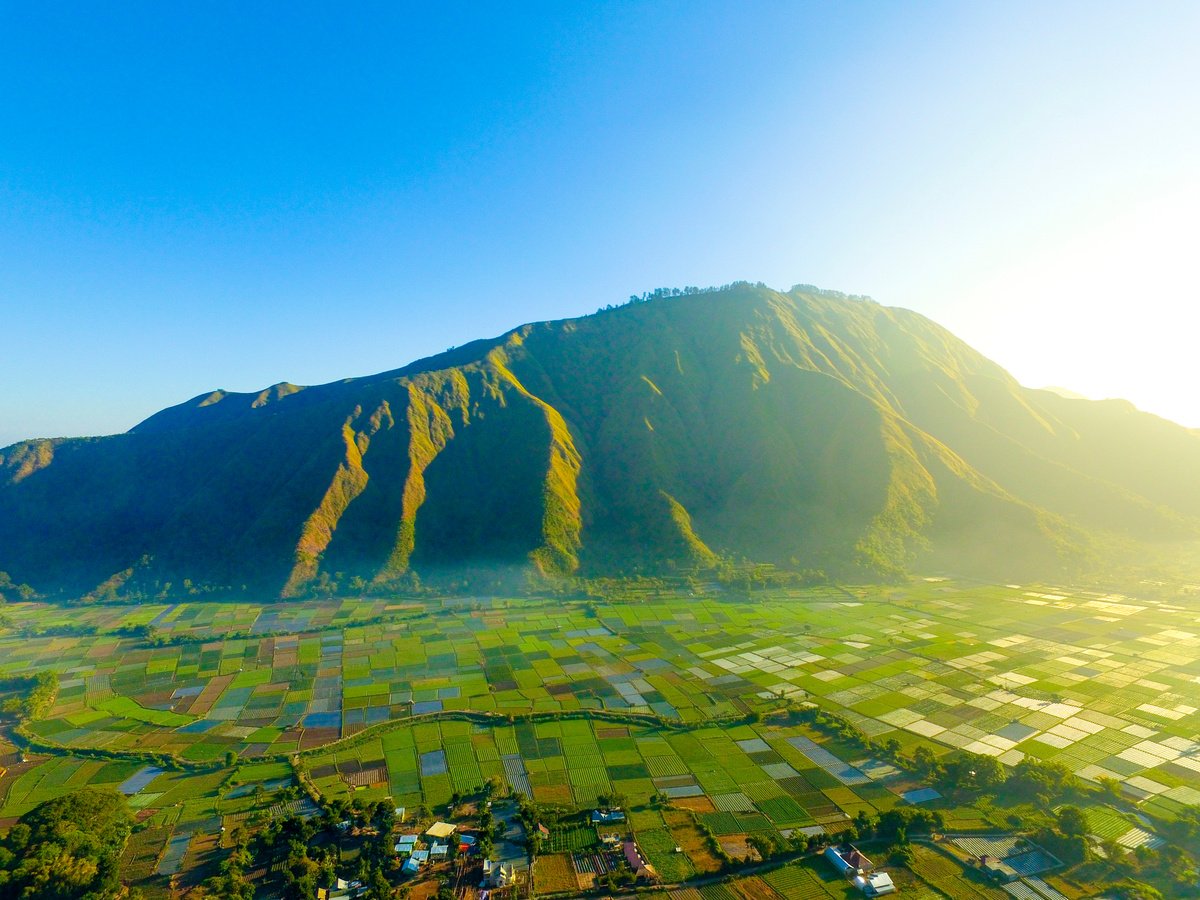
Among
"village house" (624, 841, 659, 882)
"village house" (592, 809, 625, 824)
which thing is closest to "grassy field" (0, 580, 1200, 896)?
"village house" (624, 841, 659, 882)

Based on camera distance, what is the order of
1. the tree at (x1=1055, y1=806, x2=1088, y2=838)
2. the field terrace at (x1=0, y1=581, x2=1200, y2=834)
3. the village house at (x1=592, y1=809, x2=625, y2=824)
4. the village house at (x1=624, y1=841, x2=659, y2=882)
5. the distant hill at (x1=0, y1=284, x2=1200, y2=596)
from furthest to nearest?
the distant hill at (x1=0, y1=284, x2=1200, y2=596), the field terrace at (x1=0, y1=581, x2=1200, y2=834), the village house at (x1=592, y1=809, x2=625, y2=824), the tree at (x1=1055, y1=806, x2=1088, y2=838), the village house at (x1=624, y1=841, x2=659, y2=882)

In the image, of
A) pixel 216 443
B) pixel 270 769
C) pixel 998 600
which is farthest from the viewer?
pixel 216 443

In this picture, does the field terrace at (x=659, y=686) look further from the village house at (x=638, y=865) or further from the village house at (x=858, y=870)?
the village house at (x=638, y=865)

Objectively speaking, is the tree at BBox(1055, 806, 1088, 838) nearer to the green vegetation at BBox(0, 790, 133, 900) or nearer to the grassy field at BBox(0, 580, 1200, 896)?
the grassy field at BBox(0, 580, 1200, 896)

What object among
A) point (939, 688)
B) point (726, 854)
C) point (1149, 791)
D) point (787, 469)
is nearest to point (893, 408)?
point (787, 469)

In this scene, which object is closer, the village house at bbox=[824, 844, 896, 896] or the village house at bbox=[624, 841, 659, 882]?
the village house at bbox=[824, 844, 896, 896]

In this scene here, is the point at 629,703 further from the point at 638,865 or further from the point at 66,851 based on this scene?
the point at 66,851

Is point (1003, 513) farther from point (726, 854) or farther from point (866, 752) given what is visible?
point (726, 854)

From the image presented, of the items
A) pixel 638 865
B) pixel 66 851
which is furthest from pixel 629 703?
pixel 66 851

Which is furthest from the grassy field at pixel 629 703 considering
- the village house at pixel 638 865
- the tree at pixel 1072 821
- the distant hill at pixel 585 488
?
the distant hill at pixel 585 488
